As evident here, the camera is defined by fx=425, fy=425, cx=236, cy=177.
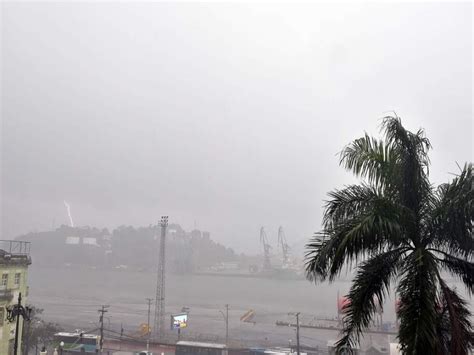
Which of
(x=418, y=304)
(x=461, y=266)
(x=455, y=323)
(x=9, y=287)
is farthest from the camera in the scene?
(x=9, y=287)

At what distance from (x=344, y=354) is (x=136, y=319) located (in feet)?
342

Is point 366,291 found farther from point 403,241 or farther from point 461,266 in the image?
point 461,266

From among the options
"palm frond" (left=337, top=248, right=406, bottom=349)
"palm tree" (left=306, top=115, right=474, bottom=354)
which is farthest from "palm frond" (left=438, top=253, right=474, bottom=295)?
"palm frond" (left=337, top=248, right=406, bottom=349)

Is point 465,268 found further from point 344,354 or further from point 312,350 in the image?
point 312,350

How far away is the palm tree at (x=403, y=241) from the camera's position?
5.57m

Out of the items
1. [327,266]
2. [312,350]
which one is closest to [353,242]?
[327,266]

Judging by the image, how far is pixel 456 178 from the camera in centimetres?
623

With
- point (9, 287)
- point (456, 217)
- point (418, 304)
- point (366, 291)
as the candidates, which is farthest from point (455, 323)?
point (9, 287)

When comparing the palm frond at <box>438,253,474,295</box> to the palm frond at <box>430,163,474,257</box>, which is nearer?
the palm frond at <box>430,163,474,257</box>

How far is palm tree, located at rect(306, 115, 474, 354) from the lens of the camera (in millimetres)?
5574

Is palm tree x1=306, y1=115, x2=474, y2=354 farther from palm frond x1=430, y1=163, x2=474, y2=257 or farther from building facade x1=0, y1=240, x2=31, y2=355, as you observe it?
building facade x1=0, y1=240, x2=31, y2=355

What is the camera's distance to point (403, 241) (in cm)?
609

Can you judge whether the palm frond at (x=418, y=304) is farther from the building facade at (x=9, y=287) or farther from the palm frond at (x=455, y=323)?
the building facade at (x=9, y=287)

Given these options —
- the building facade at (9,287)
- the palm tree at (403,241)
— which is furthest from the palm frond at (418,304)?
the building facade at (9,287)
